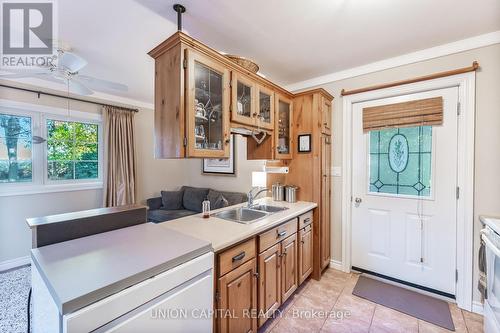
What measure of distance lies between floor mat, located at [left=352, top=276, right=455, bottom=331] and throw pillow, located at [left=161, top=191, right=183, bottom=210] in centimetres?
317

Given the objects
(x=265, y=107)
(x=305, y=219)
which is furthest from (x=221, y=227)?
(x=265, y=107)

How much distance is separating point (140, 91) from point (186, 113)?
8.70 feet

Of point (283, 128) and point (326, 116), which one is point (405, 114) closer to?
point (326, 116)

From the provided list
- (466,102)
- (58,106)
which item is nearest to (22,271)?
(58,106)

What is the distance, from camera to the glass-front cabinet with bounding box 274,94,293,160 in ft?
7.93

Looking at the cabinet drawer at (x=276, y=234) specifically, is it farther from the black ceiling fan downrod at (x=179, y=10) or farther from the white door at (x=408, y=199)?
the black ceiling fan downrod at (x=179, y=10)

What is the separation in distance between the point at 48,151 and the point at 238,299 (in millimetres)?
3447

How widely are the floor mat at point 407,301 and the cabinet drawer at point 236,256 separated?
1435 mm

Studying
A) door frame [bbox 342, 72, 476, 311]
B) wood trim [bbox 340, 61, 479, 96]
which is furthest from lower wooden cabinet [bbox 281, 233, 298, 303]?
wood trim [bbox 340, 61, 479, 96]

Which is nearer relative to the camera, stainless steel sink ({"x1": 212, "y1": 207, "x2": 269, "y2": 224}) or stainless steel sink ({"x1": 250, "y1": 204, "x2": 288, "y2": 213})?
stainless steel sink ({"x1": 212, "y1": 207, "x2": 269, "y2": 224})

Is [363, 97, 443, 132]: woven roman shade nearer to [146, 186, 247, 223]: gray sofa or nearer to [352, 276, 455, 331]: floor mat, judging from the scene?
[352, 276, 455, 331]: floor mat

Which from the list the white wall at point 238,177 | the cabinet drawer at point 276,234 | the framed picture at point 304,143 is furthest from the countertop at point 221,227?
the white wall at point 238,177

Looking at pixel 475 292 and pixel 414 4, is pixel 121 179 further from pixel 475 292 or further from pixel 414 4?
pixel 475 292

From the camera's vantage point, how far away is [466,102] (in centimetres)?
199
